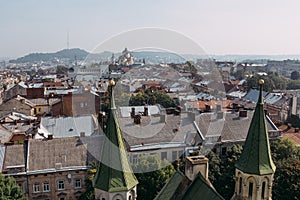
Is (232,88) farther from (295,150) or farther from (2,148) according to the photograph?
(2,148)

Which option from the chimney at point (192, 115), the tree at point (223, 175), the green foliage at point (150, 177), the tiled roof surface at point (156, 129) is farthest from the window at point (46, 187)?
the chimney at point (192, 115)

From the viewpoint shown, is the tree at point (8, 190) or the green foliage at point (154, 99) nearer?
the tree at point (8, 190)

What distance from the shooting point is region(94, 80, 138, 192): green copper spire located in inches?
842

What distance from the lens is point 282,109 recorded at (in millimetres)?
90625

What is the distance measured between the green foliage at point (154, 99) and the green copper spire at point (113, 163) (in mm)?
46148

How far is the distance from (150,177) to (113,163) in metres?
19.1

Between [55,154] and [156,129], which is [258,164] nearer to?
[55,154]

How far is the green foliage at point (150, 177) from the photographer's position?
39.2 m

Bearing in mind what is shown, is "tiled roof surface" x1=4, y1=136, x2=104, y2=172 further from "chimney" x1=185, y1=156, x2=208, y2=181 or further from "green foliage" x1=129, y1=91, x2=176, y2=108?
"green foliage" x1=129, y1=91, x2=176, y2=108

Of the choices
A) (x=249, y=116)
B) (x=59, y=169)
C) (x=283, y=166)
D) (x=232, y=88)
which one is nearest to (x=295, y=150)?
(x=283, y=166)

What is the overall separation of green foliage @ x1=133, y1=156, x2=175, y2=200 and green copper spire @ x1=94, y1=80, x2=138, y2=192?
17.3 m

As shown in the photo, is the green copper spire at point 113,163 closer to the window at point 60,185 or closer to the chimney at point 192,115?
the window at point 60,185

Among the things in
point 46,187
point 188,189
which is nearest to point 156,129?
point 46,187

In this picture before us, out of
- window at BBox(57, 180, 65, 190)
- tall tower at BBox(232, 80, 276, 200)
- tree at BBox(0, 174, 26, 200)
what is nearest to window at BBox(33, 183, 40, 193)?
window at BBox(57, 180, 65, 190)
